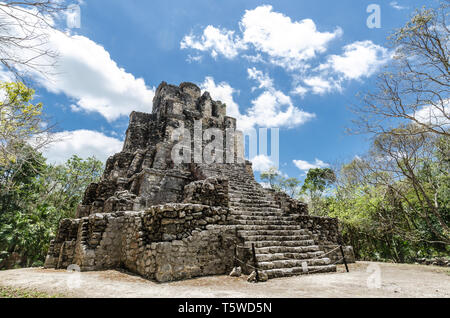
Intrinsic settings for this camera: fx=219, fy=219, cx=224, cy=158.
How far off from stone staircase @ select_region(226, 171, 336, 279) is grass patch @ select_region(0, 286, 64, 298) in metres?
4.24

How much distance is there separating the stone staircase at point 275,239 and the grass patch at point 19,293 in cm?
424

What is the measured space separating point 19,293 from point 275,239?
583 centimetres

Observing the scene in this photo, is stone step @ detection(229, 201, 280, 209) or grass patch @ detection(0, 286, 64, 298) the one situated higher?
stone step @ detection(229, 201, 280, 209)

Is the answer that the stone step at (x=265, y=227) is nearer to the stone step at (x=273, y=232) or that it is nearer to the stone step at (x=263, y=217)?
the stone step at (x=273, y=232)

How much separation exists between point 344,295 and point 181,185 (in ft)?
29.6

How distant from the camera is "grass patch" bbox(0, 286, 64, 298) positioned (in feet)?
11.8

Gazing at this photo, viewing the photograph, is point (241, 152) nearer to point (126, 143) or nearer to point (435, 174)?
point (126, 143)

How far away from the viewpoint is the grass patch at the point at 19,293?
11.8 ft

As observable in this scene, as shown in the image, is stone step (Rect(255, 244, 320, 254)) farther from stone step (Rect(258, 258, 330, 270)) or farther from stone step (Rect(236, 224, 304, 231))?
stone step (Rect(236, 224, 304, 231))

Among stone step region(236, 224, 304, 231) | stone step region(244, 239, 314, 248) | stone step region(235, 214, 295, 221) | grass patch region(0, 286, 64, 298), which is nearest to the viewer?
grass patch region(0, 286, 64, 298)

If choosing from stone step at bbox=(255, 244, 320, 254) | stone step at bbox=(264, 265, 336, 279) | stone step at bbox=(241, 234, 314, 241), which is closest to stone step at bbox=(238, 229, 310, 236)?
stone step at bbox=(241, 234, 314, 241)

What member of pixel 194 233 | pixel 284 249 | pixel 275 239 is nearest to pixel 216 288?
pixel 194 233

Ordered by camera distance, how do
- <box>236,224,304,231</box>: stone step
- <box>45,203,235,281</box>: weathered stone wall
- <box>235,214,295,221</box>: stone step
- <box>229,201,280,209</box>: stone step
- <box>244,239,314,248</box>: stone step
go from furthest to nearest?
<box>229,201,280,209</box>: stone step < <box>235,214,295,221</box>: stone step < <box>236,224,304,231</box>: stone step < <box>244,239,314,248</box>: stone step < <box>45,203,235,281</box>: weathered stone wall

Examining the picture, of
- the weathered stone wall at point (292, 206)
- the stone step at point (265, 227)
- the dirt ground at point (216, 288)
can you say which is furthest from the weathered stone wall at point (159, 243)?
the weathered stone wall at point (292, 206)
